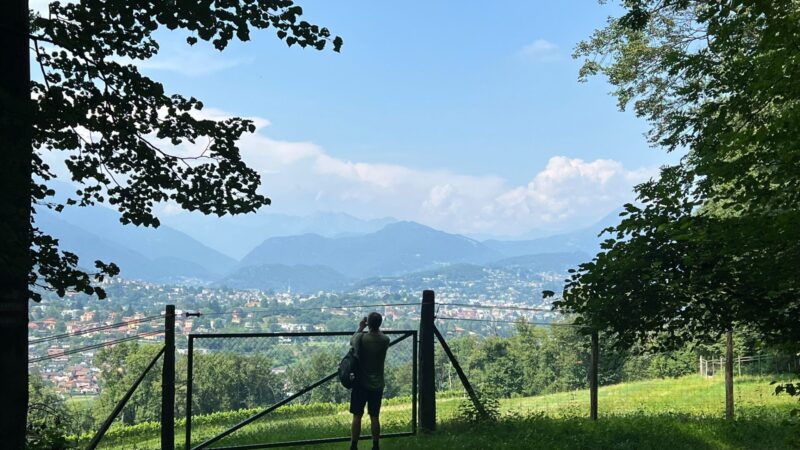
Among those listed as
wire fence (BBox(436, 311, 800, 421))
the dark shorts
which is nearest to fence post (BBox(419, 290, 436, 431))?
wire fence (BBox(436, 311, 800, 421))

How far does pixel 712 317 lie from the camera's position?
6074 mm

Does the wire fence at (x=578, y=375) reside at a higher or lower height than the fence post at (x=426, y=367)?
lower

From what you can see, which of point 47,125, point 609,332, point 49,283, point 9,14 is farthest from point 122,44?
point 609,332

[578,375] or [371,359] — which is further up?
[371,359]

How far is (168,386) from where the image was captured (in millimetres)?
7945

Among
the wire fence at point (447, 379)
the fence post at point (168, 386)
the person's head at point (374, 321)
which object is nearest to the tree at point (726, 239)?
the wire fence at point (447, 379)

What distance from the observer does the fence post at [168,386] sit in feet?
25.3

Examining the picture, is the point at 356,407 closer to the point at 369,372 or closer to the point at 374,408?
the point at 374,408

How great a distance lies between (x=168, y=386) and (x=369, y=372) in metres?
2.61

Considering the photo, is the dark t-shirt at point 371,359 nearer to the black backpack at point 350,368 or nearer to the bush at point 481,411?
the black backpack at point 350,368

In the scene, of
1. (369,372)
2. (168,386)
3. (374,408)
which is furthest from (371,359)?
(168,386)

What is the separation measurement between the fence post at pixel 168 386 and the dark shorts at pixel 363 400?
2.31m

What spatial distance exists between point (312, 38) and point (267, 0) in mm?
501

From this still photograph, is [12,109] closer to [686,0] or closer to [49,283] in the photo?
[49,283]
